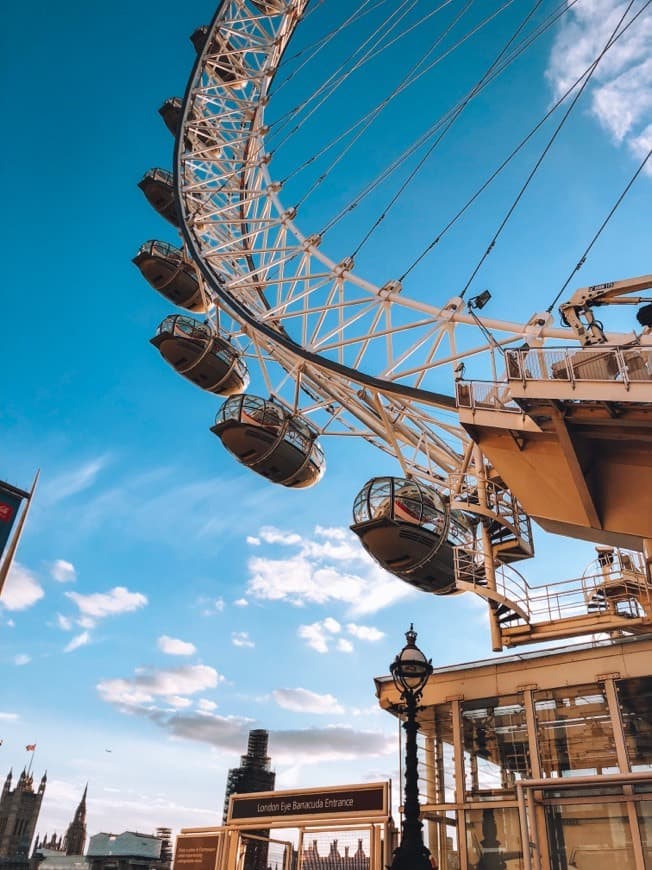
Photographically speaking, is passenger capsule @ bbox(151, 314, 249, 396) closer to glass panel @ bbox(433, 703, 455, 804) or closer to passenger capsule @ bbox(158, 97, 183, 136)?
passenger capsule @ bbox(158, 97, 183, 136)

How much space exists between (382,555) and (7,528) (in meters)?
11.4

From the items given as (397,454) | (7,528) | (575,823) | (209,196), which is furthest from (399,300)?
(575,823)

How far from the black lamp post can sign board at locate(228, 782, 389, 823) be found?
5.63 meters

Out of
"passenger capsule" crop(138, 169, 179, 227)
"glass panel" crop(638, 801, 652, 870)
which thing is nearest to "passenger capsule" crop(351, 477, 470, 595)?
"glass panel" crop(638, 801, 652, 870)

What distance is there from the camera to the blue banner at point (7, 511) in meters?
15.3

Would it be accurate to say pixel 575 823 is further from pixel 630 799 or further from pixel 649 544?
pixel 649 544

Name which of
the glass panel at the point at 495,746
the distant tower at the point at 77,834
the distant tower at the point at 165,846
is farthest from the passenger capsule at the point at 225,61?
the distant tower at the point at 77,834

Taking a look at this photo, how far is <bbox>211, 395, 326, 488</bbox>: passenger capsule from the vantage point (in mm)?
26172

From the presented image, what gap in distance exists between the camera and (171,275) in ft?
110

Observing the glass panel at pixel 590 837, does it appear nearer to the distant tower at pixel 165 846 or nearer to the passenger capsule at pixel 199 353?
the passenger capsule at pixel 199 353

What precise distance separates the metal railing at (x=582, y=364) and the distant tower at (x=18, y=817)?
155m

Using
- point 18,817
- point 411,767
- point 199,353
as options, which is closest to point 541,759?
point 411,767

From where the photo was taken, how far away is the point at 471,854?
567 inches

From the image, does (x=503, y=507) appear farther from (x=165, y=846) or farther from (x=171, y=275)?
(x=165, y=846)
